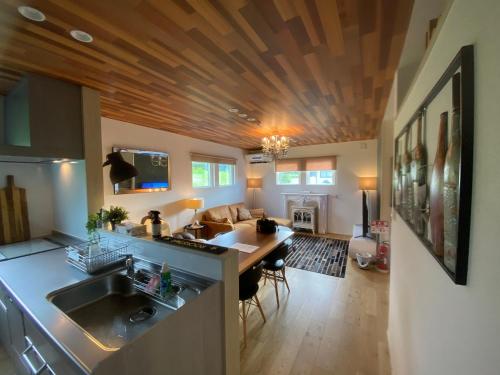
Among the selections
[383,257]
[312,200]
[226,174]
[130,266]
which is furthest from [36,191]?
[312,200]

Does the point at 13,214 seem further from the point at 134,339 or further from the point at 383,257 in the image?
the point at 383,257

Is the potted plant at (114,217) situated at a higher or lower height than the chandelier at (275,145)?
lower

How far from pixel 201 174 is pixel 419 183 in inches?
180

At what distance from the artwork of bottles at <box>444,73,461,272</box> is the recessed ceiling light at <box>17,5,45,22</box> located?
196cm

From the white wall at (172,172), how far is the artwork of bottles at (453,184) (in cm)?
370

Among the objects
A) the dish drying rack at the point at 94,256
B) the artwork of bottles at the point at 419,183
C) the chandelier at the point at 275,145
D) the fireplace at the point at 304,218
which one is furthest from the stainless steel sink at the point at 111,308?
the fireplace at the point at 304,218

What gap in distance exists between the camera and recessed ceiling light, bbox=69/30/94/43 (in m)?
1.32

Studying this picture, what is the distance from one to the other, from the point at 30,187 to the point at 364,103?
397 centimetres

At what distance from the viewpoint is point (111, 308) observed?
4.44 feet

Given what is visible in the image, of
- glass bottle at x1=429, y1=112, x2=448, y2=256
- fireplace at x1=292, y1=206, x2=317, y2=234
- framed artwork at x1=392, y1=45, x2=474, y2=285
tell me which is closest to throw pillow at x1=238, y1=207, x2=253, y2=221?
fireplace at x1=292, y1=206, x2=317, y2=234

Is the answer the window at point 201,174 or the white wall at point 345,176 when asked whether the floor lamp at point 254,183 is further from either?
the window at point 201,174

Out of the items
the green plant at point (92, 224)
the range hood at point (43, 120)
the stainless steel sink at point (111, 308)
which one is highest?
the range hood at point (43, 120)

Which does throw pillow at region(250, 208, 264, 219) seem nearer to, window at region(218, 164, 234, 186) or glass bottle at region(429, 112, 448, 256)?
window at region(218, 164, 234, 186)

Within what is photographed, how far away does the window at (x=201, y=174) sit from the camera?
4877 millimetres
